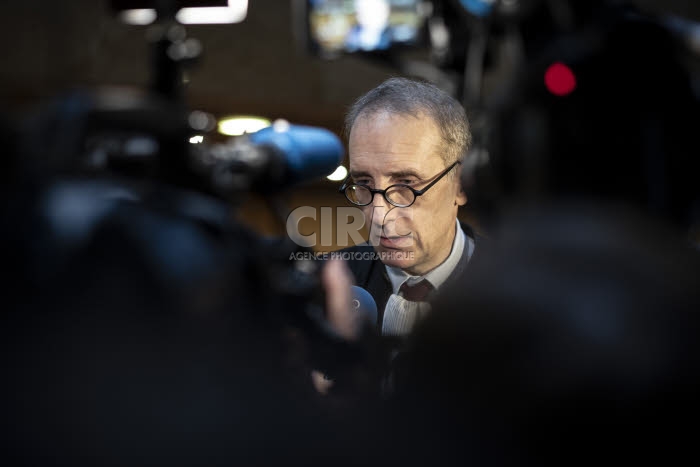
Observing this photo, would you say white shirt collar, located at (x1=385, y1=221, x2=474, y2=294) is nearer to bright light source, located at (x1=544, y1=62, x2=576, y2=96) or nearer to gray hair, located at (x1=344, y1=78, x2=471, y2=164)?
gray hair, located at (x1=344, y1=78, x2=471, y2=164)

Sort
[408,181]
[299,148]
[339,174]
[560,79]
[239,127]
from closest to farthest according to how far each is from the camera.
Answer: [560,79] < [299,148] < [239,127] < [339,174] < [408,181]

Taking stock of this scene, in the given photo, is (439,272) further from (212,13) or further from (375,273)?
(212,13)

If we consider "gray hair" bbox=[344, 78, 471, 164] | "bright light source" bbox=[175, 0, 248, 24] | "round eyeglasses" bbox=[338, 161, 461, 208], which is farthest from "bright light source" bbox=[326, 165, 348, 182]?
"bright light source" bbox=[175, 0, 248, 24]

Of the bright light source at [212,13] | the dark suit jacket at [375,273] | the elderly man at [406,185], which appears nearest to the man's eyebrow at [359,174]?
the elderly man at [406,185]

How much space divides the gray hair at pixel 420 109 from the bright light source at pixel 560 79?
52 cm

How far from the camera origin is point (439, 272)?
0.92 m

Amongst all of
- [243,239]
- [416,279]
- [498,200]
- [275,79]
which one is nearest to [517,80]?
[498,200]

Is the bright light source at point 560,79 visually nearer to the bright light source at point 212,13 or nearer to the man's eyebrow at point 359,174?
the bright light source at point 212,13

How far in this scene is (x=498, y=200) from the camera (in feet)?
1.52

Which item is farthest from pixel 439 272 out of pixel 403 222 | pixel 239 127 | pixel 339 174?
pixel 239 127

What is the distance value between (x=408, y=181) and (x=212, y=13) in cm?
51

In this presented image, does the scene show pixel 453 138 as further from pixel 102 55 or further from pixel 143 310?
pixel 102 55

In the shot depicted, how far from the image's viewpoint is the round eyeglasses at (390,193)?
886 mm

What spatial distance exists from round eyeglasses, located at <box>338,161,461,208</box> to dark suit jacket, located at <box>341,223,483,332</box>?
0.26ft
